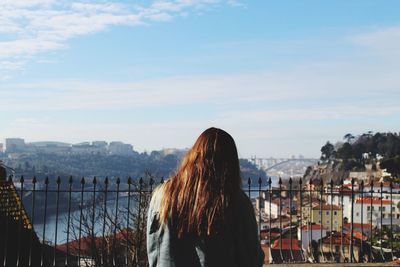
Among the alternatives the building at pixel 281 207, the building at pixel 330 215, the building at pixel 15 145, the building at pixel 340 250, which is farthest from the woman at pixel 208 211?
the building at pixel 15 145

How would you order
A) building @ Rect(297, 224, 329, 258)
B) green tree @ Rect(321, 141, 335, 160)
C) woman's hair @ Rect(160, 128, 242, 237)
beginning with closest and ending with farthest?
woman's hair @ Rect(160, 128, 242, 237)
building @ Rect(297, 224, 329, 258)
green tree @ Rect(321, 141, 335, 160)

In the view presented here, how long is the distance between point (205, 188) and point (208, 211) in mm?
114

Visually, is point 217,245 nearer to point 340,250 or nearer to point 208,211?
point 208,211

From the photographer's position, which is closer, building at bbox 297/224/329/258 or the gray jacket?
the gray jacket

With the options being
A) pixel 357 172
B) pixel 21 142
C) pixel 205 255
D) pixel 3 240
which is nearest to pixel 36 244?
pixel 3 240

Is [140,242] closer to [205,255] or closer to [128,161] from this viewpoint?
[205,255]

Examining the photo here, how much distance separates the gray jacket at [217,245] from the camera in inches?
120

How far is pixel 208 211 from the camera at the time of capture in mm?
3010

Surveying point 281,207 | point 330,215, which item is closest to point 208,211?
point 281,207

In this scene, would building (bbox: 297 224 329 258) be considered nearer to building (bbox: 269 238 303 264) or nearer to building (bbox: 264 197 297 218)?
building (bbox: 269 238 303 264)

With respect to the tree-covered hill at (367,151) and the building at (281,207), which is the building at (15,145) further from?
the building at (281,207)

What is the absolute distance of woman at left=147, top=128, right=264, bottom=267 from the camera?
3.02 metres

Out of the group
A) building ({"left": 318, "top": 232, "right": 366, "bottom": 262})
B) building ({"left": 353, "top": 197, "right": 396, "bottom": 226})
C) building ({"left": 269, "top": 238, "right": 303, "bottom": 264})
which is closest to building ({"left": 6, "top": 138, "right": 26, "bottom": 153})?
building ({"left": 353, "top": 197, "right": 396, "bottom": 226})

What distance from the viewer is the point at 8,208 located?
7789mm
